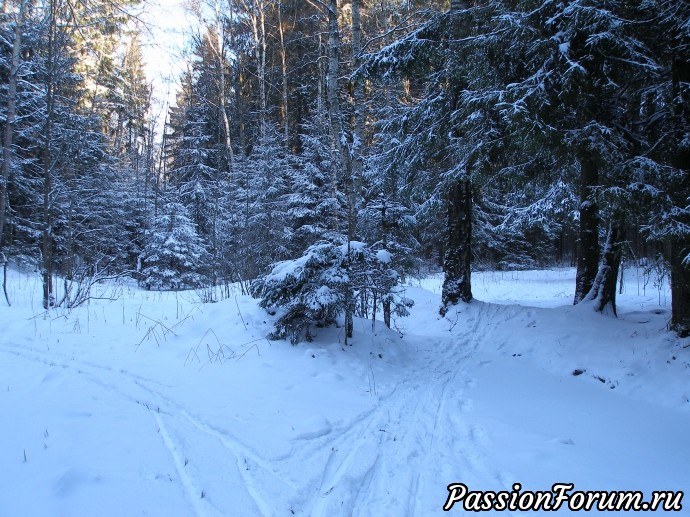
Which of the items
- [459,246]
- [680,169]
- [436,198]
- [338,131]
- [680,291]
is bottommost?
[680,291]

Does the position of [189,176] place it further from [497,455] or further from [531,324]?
[497,455]

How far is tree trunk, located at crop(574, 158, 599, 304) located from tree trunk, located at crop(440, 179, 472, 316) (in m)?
2.48

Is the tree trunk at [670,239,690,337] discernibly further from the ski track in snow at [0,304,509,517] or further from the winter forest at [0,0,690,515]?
the ski track in snow at [0,304,509,517]

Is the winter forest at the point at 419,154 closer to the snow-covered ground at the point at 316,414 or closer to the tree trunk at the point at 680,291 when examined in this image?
the tree trunk at the point at 680,291

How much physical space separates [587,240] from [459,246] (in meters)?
2.81

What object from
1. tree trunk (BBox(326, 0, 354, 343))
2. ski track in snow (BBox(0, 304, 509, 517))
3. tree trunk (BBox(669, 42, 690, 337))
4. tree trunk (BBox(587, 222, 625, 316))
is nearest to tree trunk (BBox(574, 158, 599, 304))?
tree trunk (BBox(587, 222, 625, 316))

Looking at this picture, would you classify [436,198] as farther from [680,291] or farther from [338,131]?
[680,291]

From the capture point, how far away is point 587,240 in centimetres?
795

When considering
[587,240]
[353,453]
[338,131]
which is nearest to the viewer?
[353,453]

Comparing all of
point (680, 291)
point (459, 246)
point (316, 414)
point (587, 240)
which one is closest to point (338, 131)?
point (316, 414)

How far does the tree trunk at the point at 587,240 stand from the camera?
7496 millimetres

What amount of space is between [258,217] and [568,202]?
9609 millimetres

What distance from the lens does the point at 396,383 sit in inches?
212

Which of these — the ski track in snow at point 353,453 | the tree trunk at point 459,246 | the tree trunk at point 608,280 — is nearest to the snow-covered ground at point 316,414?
the ski track in snow at point 353,453
